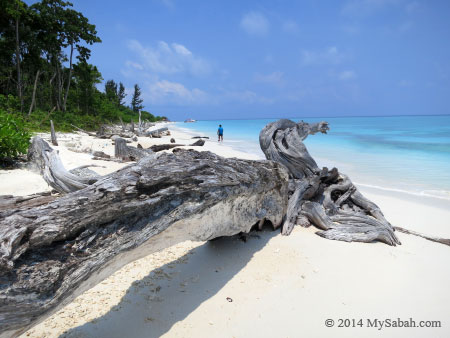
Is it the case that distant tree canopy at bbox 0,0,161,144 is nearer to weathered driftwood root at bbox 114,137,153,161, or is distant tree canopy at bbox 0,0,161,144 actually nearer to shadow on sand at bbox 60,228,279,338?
weathered driftwood root at bbox 114,137,153,161

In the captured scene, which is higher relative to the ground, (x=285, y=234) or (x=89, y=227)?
(x=89, y=227)

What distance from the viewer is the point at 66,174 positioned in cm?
480

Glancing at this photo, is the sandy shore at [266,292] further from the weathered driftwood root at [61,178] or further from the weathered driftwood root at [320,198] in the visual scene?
the weathered driftwood root at [61,178]

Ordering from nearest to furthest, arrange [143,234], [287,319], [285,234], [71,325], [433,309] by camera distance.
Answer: [143,234], [71,325], [287,319], [433,309], [285,234]

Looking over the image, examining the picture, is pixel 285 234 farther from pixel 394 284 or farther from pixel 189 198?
pixel 189 198

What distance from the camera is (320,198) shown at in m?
4.96

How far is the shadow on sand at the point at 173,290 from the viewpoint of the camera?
2.19 meters

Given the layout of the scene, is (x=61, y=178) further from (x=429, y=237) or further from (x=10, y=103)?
(x=10, y=103)

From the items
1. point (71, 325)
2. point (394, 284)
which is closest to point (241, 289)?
point (71, 325)

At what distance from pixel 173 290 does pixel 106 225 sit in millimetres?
1214

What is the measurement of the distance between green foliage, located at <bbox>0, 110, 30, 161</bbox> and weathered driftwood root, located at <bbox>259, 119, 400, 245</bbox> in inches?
269

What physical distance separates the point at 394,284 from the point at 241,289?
1.75 meters

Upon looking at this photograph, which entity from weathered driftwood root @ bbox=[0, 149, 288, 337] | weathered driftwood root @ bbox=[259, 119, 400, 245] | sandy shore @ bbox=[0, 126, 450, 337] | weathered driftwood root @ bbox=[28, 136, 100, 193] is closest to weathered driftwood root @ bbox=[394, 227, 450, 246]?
sandy shore @ bbox=[0, 126, 450, 337]

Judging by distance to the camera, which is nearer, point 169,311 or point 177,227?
point 177,227
